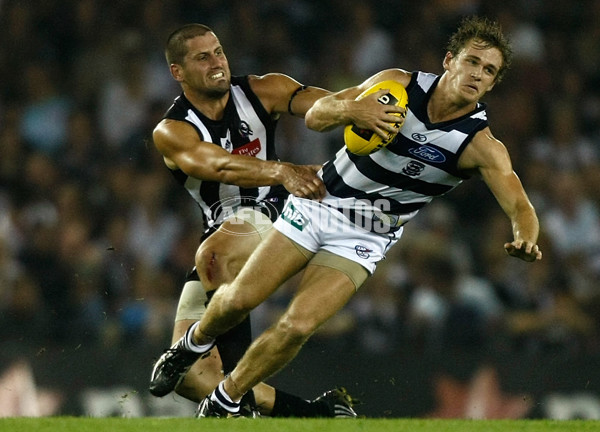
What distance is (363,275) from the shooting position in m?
5.16

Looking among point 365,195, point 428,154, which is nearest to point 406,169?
point 428,154

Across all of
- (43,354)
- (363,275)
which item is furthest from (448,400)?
(43,354)

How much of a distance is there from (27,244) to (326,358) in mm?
2894

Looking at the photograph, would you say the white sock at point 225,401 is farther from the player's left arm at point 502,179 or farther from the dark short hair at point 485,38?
the dark short hair at point 485,38

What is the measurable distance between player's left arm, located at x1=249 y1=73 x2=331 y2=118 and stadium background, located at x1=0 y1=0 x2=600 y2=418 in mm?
2060

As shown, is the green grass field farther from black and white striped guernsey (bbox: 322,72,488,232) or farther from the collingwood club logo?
black and white striped guernsey (bbox: 322,72,488,232)

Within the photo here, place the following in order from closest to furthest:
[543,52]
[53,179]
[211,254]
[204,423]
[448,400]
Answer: [204,423] → [211,254] → [448,400] → [53,179] → [543,52]

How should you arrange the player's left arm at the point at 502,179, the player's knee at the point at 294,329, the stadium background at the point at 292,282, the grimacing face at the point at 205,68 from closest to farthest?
the player's left arm at the point at 502,179 < the player's knee at the point at 294,329 < the grimacing face at the point at 205,68 < the stadium background at the point at 292,282

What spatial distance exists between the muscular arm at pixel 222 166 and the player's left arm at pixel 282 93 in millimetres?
519

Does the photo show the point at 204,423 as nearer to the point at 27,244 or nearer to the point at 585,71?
the point at 27,244

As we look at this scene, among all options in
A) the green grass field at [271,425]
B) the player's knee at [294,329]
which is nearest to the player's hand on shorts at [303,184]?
the player's knee at [294,329]

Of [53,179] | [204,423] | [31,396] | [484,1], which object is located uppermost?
[484,1]

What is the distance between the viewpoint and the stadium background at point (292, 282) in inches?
287

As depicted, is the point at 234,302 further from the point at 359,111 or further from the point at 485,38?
the point at 485,38
